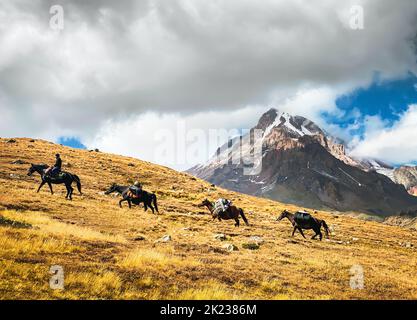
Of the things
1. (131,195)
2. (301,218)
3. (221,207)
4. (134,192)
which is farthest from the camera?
(131,195)

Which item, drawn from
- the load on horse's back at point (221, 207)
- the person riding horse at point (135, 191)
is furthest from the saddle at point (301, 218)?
the person riding horse at point (135, 191)

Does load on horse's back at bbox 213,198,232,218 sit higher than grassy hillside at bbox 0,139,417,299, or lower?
higher

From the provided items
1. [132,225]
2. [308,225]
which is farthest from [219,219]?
[132,225]

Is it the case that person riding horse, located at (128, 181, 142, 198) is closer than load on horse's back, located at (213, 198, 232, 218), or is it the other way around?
load on horse's back, located at (213, 198, 232, 218)

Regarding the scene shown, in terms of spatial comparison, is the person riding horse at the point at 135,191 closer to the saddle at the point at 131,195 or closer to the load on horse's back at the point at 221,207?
the saddle at the point at 131,195

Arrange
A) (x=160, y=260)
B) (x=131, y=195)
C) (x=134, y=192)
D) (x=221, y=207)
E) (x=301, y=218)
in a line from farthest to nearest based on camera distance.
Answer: (x=131, y=195) → (x=134, y=192) → (x=221, y=207) → (x=301, y=218) → (x=160, y=260)

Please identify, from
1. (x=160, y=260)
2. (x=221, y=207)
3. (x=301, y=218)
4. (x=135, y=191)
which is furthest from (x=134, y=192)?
(x=160, y=260)

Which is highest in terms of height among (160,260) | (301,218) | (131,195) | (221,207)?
(131,195)

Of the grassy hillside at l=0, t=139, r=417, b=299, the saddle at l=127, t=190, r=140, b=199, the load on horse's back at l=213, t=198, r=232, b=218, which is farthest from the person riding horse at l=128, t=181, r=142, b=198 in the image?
the load on horse's back at l=213, t=198, r=232, b=218

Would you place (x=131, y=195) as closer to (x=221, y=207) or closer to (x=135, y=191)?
(x=135, y=191)

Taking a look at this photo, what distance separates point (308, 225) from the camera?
30.3 meters

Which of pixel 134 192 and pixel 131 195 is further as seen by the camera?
pixel 131 195

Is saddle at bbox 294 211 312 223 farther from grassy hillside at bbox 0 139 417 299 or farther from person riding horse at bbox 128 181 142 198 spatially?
person riding horse at bbox 128 181 142 198

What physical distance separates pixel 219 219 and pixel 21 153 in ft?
136
